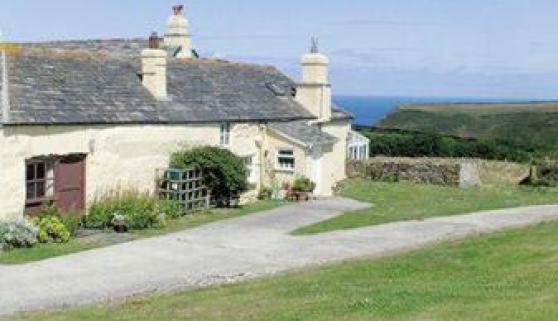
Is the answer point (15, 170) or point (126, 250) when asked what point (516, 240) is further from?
point (15, 170)

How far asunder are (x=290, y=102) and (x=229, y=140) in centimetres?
539

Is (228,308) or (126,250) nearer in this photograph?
(228,308)

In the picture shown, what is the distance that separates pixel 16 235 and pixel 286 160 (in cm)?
1381

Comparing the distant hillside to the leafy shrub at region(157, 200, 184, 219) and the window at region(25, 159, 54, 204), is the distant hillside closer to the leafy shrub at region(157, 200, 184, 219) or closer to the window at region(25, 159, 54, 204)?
the leafy shrub at region(157, 200, 184, 219)

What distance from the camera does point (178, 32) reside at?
40656 millimetres

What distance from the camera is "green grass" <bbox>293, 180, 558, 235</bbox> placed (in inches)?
1021

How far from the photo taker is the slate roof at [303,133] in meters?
32.6

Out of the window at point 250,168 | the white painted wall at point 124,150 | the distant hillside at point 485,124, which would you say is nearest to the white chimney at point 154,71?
the white painted wall at point 124,150

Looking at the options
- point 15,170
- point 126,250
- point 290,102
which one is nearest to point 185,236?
point 126,250

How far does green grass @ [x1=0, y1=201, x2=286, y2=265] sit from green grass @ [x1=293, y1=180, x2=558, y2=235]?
10.8 ft

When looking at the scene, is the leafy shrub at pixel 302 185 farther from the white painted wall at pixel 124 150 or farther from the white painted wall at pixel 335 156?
the white painted wall at pixel 335 156

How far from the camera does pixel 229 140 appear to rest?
103 ft

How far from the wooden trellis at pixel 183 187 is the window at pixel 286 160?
4.89m

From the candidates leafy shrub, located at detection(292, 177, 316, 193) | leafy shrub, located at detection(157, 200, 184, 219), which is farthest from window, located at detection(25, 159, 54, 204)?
leafy shrub, located at detection(292, 177, 316, 193)
